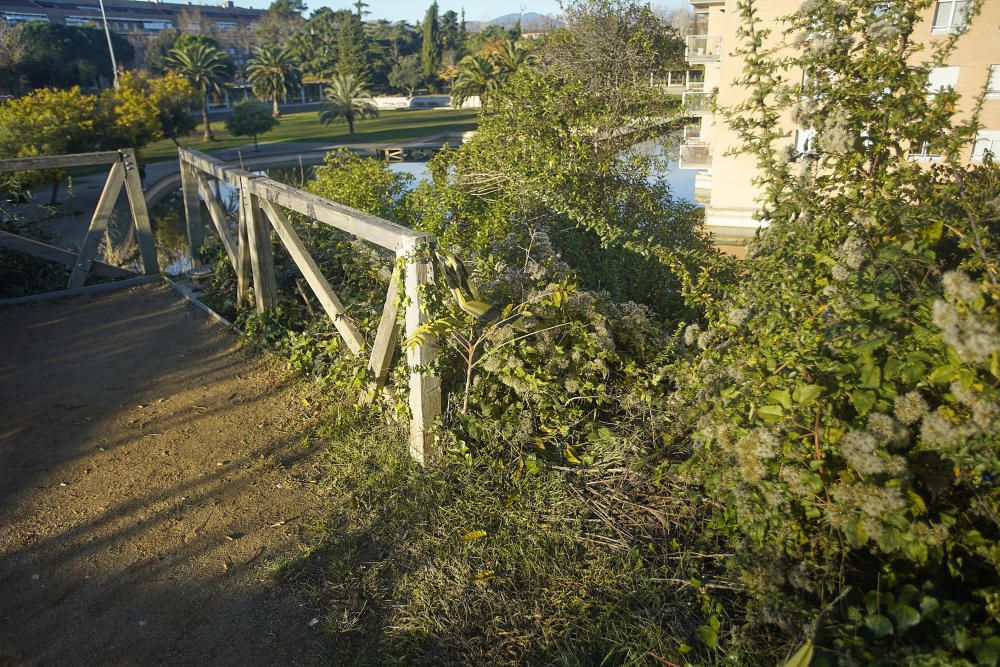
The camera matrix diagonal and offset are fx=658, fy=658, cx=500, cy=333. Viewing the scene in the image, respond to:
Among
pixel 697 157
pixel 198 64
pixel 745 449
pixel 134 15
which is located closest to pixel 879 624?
pixel 745 449

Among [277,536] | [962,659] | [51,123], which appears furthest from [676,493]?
[51,123]

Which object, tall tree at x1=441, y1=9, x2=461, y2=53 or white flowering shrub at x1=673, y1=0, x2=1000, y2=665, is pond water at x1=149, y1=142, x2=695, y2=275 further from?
tall tree at x1=441, y1=9, x2=461, y2=53

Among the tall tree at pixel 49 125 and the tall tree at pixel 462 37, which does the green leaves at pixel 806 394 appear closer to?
the tall tree at pixel 49 125

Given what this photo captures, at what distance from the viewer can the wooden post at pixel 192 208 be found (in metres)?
6.86

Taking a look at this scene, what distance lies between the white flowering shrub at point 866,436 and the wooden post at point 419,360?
1193 millimetres

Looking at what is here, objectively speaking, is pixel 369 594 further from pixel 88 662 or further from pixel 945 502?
pixel 945 502

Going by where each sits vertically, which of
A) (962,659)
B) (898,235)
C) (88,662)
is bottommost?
(88,662)

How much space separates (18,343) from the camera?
526 centimetres

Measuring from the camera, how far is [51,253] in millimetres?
6660

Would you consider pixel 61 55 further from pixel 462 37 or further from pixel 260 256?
pixel 260 256

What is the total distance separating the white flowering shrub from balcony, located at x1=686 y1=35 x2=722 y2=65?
2437 centimetres

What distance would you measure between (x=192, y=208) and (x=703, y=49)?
2455cm

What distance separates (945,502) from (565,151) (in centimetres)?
643

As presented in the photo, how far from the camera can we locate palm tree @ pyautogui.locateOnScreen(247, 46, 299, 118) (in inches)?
A: 2087
